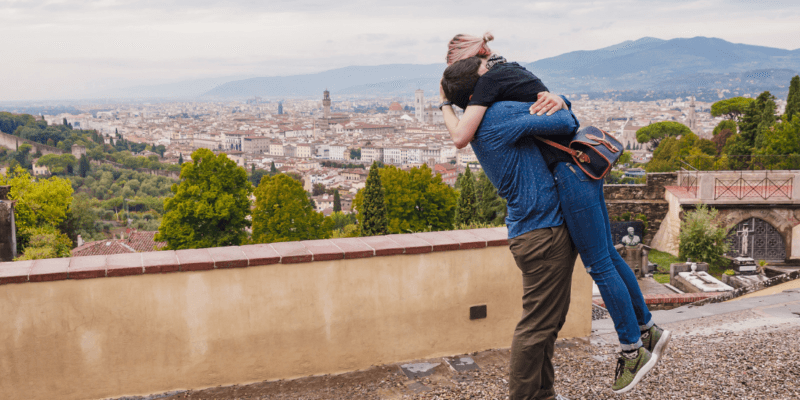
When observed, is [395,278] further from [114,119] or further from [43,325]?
[114,119]

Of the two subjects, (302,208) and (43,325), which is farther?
(302,208)

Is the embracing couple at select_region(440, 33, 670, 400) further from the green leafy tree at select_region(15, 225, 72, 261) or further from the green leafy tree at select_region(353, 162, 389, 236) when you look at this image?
the green leafy tree at select_region(15, 225, 72, 261)

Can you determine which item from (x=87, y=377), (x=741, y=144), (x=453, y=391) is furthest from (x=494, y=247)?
(x=741, y=144)

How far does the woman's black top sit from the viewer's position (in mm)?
1453

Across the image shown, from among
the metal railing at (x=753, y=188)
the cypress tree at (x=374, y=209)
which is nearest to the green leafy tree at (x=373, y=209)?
the cypress tree at (x=374, y=209)

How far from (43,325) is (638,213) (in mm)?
18636

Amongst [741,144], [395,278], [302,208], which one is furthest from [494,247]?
[741,144]

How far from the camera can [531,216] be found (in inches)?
58.1

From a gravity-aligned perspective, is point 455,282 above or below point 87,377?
above

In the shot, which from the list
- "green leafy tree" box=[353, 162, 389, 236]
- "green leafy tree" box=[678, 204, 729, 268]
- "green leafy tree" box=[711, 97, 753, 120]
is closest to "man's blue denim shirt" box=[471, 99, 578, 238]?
"green leafy tree" box=[678, 204, 729, 268]

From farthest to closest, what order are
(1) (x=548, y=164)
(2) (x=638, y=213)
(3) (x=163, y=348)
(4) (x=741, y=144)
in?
(4) (x=741, y=144), (2) (x=638, y=213), (3) (x=163, y=348), (1) (x=548, y=164)

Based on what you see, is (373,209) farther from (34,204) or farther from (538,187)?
(538,187)

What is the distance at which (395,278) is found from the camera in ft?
7.86

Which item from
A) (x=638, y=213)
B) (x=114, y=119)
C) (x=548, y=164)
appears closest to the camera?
(x=548, y=164)
